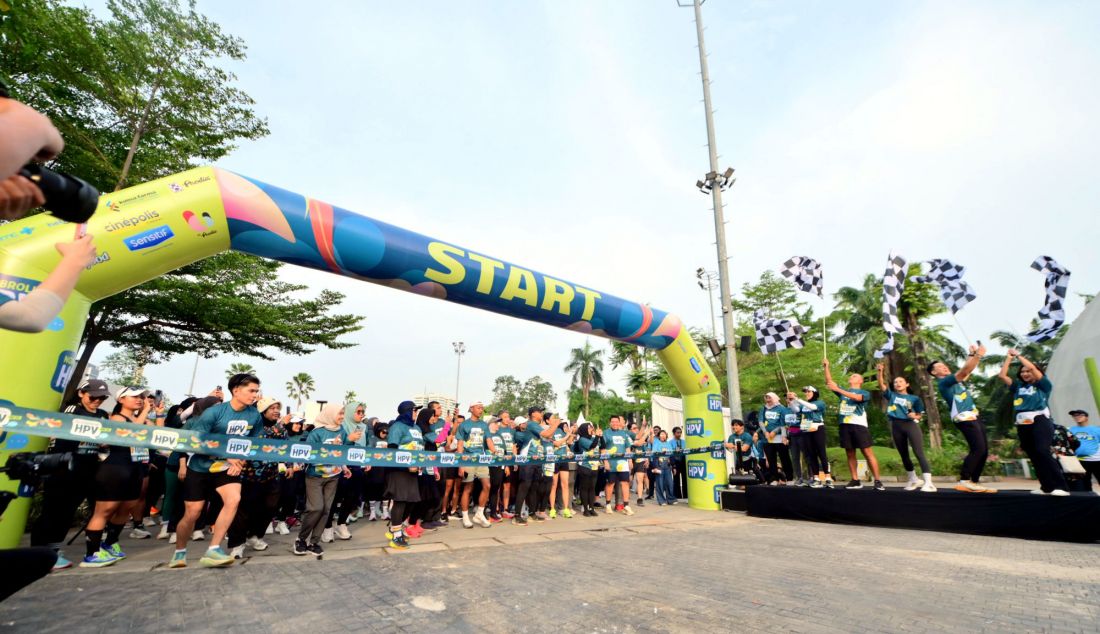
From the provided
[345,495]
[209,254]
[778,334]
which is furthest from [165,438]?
[778,334]

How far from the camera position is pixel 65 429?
13.6ft

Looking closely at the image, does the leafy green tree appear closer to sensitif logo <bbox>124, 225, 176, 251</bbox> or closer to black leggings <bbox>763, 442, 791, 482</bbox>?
sensitif logo <bbox>124, 225, 176, 251</bbox>

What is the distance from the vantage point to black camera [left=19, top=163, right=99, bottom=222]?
4.27 ft

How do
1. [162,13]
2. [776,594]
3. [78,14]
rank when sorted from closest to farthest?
[776,594] < [78,14] < [162,13]

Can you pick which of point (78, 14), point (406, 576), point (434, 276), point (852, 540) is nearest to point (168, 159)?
point (78, 14)

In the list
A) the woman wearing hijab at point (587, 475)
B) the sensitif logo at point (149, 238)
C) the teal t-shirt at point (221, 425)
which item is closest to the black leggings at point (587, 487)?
the woman wearing hijab at point (587, 475)

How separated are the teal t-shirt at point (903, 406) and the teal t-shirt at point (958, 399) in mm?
417

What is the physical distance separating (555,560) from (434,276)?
13.4 feet

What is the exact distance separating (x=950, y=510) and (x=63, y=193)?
31.5 ft

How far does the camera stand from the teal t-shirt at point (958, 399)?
6699 millimetres

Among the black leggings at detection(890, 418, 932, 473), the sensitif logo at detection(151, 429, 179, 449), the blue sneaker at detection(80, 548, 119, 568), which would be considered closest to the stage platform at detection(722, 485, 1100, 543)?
the black leggings at detection(890, 418, 932, 473)

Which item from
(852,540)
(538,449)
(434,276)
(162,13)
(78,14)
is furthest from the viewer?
(162,13)

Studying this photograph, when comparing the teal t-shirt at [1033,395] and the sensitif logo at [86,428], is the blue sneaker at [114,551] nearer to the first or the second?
the sensitif logo at [86,428]

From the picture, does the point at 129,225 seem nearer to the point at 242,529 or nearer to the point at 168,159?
the point at 242,529
